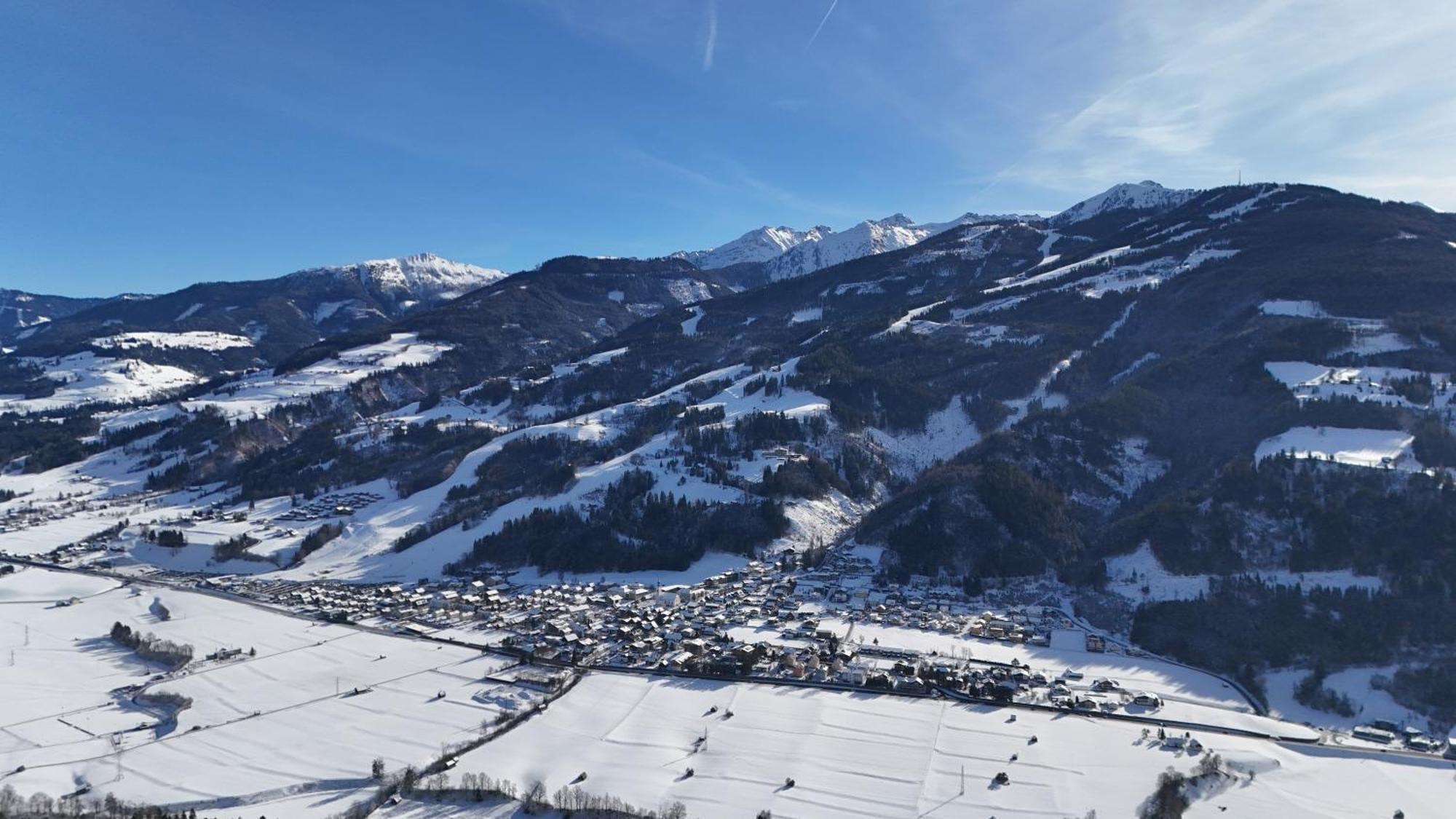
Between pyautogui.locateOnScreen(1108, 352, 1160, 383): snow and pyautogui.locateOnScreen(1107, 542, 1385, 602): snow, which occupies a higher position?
pyautogui.locateOnScreen(1108, 352, 1160, 383): snow

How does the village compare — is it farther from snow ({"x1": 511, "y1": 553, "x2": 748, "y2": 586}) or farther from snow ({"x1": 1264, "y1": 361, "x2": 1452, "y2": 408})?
snow ({"x1": 1264, "y1": 361, "x2": 1452, "y2": 408})

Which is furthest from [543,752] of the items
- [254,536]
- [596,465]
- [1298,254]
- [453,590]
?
[1298,254]

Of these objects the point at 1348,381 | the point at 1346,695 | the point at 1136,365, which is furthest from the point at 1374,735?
the point at 1136,365

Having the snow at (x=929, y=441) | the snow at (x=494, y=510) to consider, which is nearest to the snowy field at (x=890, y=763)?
the snow at (x=494, y=510)

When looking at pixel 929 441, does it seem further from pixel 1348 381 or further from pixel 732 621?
pixel 732 621

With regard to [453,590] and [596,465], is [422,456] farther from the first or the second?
[453,590]

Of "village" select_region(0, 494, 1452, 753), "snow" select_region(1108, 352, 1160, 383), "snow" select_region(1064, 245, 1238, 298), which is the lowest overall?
"village" select_region(0, 494, 1452, 753)

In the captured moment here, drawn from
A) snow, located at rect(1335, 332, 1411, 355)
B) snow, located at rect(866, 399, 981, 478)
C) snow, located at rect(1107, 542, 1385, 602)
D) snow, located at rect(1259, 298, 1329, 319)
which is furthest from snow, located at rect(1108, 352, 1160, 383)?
snow, located at rect(1107, 542, 1385, 602)
